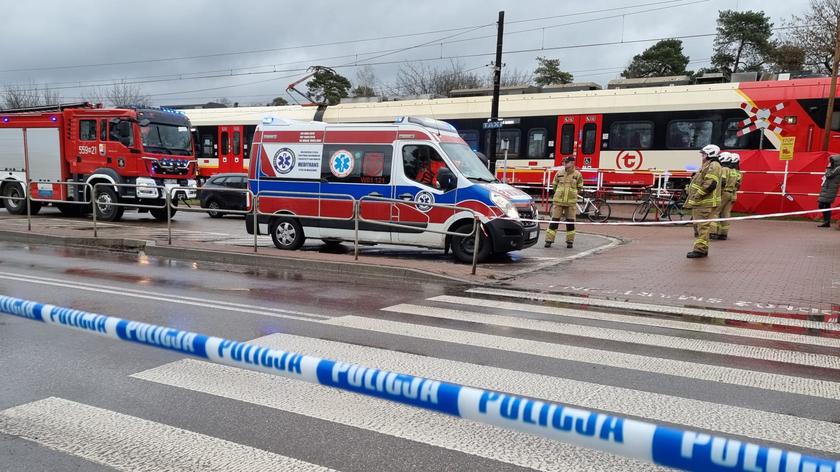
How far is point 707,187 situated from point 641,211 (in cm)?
695

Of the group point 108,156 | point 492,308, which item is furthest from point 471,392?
point 108,156

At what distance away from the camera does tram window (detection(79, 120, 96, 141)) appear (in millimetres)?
17656

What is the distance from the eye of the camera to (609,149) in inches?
789

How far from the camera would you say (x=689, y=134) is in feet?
61.4

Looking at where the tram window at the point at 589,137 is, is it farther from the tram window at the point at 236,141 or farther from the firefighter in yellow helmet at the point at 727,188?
the tram window at the point at 236,141

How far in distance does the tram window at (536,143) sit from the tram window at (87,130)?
1429cm

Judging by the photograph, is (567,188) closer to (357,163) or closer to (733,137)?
(357,163)

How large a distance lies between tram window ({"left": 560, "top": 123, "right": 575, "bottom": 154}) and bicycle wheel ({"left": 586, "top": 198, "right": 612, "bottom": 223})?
3.25m

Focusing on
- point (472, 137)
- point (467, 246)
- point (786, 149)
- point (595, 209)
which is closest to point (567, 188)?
point (467, 246)

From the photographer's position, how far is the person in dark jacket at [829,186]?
563 inches

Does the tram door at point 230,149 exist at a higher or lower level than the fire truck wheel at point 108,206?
higher

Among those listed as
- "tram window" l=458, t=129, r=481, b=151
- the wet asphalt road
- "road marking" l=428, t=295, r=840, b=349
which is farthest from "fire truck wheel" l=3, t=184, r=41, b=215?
"road marking" l=428, t=295, r=840, b=349

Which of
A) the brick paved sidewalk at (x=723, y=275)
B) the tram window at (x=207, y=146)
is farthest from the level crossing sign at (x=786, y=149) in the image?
the tram window at (x=207, y=146)

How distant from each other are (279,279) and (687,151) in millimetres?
14718
